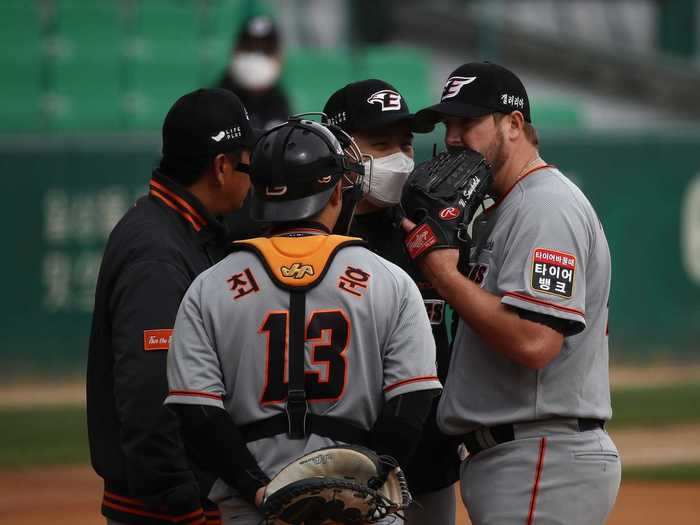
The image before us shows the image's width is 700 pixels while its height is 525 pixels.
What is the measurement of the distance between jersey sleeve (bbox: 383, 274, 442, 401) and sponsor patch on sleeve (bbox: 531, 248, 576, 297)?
0.49 m

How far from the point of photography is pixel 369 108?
3.60 meters

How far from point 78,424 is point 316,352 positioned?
6738 millimetres

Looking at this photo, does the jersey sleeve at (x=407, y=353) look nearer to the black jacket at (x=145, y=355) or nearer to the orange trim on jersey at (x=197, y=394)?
the orange trim on jersey at (x=197, y=394)

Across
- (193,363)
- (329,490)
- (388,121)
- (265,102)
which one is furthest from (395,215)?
(265,102)

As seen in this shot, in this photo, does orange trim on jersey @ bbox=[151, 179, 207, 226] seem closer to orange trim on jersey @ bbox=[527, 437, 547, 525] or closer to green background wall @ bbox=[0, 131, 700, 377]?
orange trim on jersey @ bbox=[527, 437, 547, 525]

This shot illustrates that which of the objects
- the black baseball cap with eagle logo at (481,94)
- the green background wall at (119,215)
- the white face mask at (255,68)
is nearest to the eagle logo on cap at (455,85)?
the black baseball cap with eagle logo at (481,94)

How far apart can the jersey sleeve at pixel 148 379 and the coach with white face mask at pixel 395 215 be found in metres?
0.75

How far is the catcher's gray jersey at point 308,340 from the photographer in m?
2.62

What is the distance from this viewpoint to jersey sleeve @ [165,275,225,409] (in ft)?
8.64

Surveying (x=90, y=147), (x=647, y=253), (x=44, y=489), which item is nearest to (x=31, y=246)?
(x=90, y=147)

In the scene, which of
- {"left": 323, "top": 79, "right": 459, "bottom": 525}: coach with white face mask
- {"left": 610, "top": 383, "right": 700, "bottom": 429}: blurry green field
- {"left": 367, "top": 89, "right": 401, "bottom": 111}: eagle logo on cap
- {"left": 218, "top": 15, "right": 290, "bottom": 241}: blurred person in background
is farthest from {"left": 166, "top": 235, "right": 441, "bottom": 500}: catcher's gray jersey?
{"left": 610, "top": 383, "right": 700, "bottom": 429}: blurry green field

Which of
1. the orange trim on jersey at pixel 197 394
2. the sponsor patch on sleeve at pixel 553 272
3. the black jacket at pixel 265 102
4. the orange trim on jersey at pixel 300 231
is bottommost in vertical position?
the black jacket at pixel 265 102

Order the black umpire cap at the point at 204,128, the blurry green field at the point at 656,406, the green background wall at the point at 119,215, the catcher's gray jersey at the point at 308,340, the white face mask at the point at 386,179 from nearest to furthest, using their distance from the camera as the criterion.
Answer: the catcher's gray jersey at the point at 308,340 < the black umpire cap at the point at 204,128 < the white face mask at the point at 386,179 < the blurry green field at the point at 656,406 < the green background wall at the point at 119,215

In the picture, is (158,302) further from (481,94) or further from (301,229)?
(481,94)
